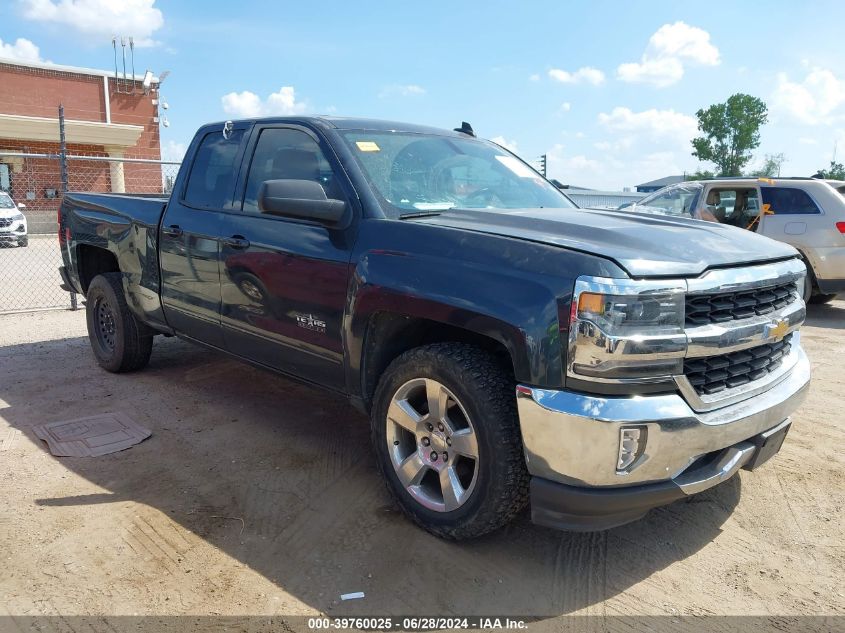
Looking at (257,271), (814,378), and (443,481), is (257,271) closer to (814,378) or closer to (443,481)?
(443,481)

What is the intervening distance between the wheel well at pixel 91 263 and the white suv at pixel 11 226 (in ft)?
45.5

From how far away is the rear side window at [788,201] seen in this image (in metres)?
8.57

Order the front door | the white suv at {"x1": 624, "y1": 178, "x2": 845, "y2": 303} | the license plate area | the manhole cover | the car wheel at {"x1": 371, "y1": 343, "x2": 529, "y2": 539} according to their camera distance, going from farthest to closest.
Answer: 1. the white suv at {"x1": 624, "y1": 178, "x2": 845, "y2": 303}
2. the manhole cover
3. the front door
4. the license plate area
5. the car wheel at {"x1": 371, "y1": 343, "x2": 529, "y2": 539}

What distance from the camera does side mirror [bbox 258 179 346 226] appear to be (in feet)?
10.6

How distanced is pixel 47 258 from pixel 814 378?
52.2 ft

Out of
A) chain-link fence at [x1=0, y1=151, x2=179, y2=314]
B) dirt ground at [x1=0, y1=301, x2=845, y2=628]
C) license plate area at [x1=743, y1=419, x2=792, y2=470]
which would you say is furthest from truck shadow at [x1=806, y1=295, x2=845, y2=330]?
chain-link fence at [x1=0, y1=151, x2=179, y2=314]

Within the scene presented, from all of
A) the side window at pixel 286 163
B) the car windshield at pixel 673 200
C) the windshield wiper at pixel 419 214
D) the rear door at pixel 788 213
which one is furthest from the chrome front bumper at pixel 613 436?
the car windshield at pixel 673 200

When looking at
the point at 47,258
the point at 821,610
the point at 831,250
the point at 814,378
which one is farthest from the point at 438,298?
the point at 47,258

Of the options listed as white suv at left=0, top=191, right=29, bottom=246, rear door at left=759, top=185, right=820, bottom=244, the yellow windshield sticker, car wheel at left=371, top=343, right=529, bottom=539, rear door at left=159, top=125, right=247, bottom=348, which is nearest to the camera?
car wheel at left=371, top=343, right=529, bottom=539

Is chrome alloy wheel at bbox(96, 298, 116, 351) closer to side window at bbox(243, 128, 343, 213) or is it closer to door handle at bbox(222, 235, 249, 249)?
door handle at bbox(222, 235, 249, 249)

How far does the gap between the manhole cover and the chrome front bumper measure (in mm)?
2791

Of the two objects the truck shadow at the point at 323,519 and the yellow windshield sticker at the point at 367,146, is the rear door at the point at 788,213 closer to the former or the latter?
the truck shadow at the point at 323,519

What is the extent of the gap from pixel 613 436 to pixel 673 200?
844cm

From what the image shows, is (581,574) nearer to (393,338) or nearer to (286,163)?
(393,338)
